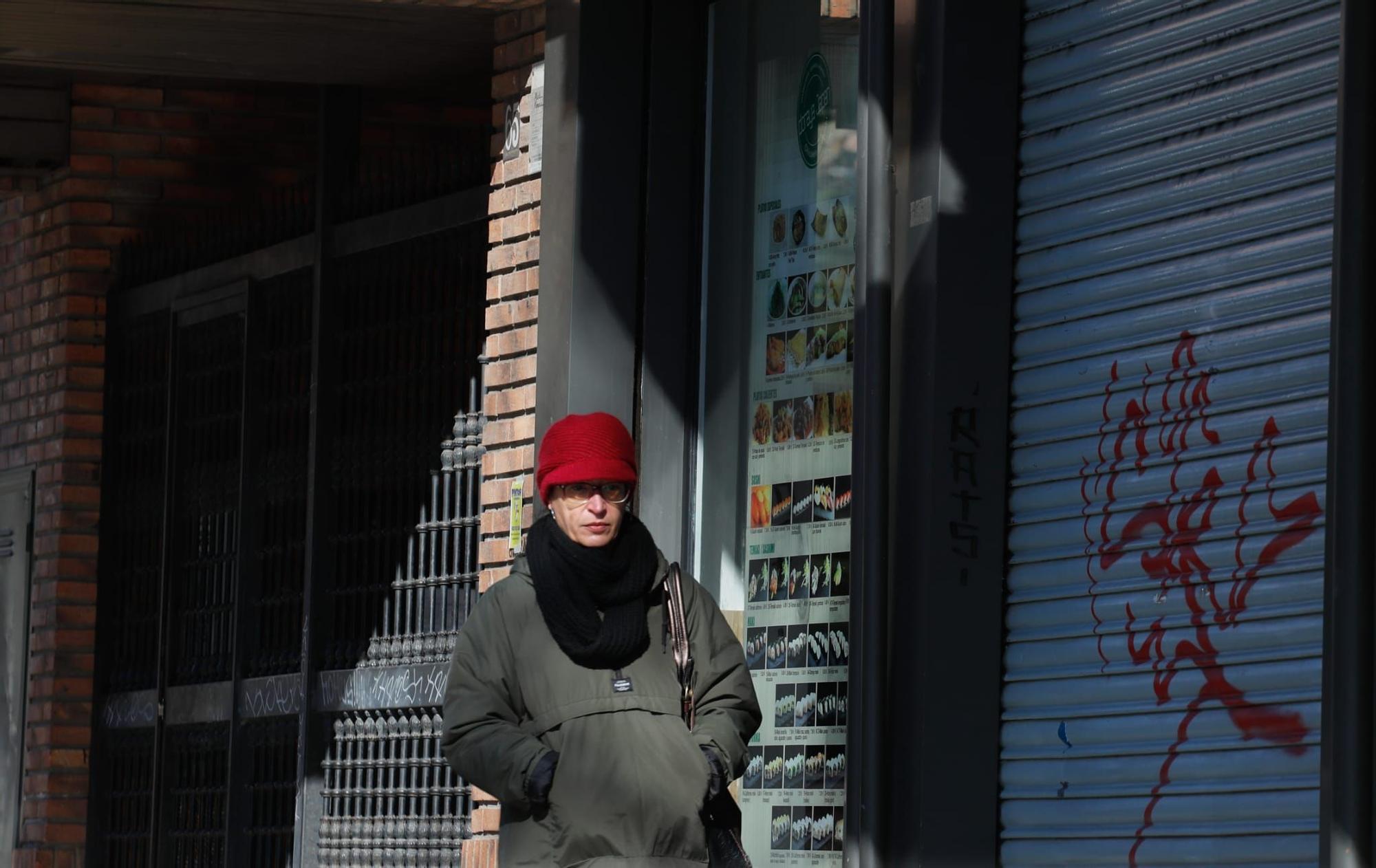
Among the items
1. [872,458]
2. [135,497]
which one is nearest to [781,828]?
[872,458]

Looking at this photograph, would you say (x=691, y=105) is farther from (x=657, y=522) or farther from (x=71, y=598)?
(x=71, y=598)

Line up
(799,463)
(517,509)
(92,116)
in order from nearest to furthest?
(799,463)
(517,509)
(92,116)

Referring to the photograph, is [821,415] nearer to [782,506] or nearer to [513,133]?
[782,506]

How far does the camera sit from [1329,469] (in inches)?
161

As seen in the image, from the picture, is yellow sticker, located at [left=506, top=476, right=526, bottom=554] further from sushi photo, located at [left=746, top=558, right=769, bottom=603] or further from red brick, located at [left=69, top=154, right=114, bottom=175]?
red brick, located at [left=69, top=154, right=114, bottom=175]

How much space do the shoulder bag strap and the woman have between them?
0.02 m

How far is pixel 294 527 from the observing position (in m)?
9.68

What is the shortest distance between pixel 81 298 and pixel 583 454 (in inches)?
235

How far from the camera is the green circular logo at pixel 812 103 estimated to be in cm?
673

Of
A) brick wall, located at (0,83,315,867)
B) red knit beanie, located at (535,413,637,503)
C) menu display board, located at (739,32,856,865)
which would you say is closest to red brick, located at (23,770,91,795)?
brick wall, located at (0,83,315,867)

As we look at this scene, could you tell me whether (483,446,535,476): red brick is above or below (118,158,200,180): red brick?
below

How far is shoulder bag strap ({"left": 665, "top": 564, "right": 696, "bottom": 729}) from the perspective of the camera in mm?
5465

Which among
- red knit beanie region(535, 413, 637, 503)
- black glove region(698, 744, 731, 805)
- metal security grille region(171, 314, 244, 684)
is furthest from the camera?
metal security grille region(171, 314, 244, 684)

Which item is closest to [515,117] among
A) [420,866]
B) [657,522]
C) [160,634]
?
[657,522]
